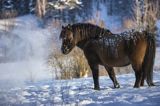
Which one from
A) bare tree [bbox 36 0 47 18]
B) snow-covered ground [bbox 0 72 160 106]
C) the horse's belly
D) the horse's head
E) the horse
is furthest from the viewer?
bare tree [bbox 36 0 47 18]

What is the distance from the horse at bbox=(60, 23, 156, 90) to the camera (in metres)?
7.87

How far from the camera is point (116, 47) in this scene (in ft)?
26.1

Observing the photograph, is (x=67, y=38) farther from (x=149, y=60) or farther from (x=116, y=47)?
(x=149, y=60)

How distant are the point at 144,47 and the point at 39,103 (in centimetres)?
221

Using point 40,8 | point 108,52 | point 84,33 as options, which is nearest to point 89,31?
point 84,33

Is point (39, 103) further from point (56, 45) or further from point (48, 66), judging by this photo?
point (56, 45)

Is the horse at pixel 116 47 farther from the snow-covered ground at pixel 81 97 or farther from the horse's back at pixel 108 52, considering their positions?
the snow-covered ground at pixel 81 97

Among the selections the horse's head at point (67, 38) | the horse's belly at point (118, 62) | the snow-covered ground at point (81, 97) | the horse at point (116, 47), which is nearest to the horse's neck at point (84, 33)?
the horse at point (116, 47)

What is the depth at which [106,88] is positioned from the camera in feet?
27.0

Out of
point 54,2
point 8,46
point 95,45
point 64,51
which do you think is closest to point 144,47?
point 95,45

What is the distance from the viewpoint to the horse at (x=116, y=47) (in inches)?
310

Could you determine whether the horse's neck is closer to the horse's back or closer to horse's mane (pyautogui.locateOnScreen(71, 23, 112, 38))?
horse's mane (pyautogui.locateOnScreen(71, 23, 112, 38))

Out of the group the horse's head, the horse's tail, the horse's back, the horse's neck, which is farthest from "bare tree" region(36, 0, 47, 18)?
the horse's tail

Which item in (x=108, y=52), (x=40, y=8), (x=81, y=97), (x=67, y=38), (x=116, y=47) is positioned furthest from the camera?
(x=40, y=8)
